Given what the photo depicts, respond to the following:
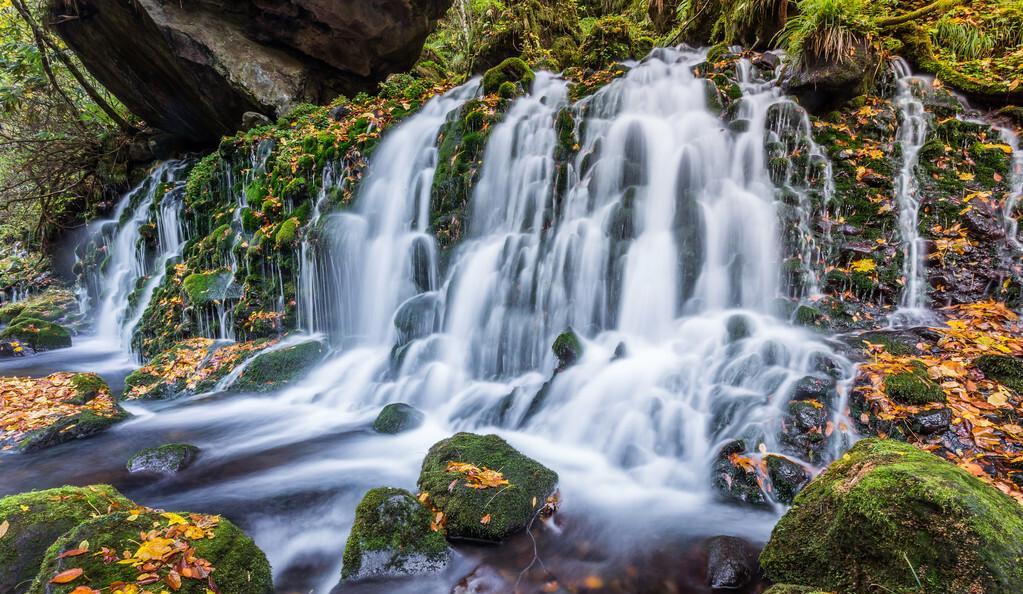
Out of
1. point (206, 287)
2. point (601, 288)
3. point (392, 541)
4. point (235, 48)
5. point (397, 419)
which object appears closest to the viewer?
point (392, 541)

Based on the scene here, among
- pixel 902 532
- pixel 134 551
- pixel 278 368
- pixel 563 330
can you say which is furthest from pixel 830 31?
pixel 278 368

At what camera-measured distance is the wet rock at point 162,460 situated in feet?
15.2

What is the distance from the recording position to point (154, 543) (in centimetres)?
263

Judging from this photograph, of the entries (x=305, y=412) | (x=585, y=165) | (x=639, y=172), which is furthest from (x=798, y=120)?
(x=305, y=412)

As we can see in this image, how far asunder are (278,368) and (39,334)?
7380mm

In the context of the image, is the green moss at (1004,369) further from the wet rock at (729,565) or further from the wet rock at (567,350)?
the wet rock at (567,350)

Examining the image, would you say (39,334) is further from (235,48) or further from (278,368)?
(235,48)

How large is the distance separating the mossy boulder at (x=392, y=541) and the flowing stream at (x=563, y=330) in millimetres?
125

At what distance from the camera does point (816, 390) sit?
14.4ft

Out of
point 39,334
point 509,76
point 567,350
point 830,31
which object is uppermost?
point 509,76

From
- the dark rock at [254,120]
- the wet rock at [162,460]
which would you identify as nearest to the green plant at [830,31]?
the wet rock at [162,460]

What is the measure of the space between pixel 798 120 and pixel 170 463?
29.1 feet

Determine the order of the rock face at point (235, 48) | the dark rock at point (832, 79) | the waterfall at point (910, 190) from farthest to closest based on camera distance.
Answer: the rock face at point (235, 48) < the dark rock at point (832, 79) < the waterfall at point (910, 190)

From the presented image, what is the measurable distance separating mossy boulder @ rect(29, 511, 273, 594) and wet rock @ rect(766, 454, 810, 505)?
366 cm
